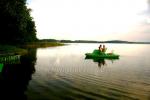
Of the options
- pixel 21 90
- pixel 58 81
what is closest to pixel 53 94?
pixel 21 90

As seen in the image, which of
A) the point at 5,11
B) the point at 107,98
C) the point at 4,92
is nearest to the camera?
the point at 107,98

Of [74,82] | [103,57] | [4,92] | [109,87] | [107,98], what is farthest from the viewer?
[103,57]

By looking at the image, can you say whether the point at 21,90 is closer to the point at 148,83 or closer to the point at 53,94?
the point at 53,94

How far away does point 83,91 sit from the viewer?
19.8m

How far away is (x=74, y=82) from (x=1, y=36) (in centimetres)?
3356

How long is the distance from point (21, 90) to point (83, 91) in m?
5.05

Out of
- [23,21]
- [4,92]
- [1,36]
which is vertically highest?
[23,21]

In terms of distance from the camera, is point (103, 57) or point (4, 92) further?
point (103, 57)

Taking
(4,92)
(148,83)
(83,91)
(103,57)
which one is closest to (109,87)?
(83,91)

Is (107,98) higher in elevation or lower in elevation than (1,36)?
lower

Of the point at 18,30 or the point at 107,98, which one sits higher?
the point at 18,30

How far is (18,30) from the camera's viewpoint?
5272 cm

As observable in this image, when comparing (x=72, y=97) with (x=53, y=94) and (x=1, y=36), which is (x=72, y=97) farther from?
(x=1, y=36)

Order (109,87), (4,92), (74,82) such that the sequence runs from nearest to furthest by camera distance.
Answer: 1. (4,92)
2. (109,87)
3. (74,82)
